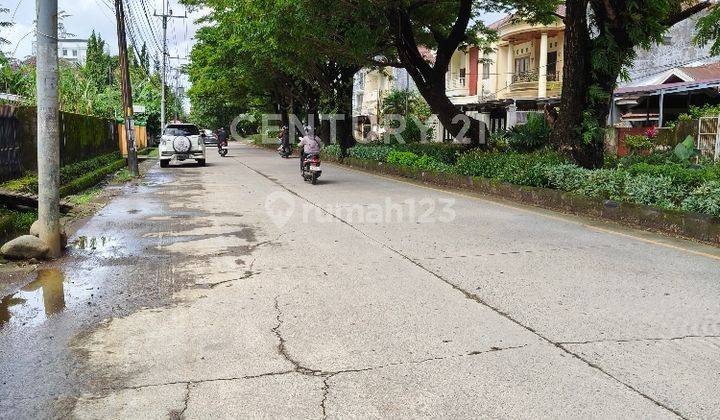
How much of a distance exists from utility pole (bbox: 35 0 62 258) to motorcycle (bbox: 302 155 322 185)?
9357 millimetres

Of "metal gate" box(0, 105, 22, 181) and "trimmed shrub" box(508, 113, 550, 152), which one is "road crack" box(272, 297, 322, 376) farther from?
"trimmed shrub" box(508, 113, 550, 152)

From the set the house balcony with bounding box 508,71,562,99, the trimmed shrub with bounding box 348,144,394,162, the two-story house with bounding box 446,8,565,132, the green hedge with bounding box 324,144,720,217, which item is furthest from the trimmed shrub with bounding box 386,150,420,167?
the house balcony with bounding box 508,71,562,99

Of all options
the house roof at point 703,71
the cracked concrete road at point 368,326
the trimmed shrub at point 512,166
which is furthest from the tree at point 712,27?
the house roof at point 703,71

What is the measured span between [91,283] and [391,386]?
394 cm

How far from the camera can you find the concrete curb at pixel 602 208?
856 cm

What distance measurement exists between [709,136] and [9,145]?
16.5 metres

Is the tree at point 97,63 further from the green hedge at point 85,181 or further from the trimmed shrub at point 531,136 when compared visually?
A: the trimmed shrub at point 531,136

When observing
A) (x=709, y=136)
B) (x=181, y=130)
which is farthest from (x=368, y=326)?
(x=181, y=130)

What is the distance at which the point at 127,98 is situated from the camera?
20844mm

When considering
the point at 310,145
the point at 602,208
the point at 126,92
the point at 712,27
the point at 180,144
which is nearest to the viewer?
the point at 602,208

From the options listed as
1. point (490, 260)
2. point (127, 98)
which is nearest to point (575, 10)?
point (490, 260)

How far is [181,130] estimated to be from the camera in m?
25.3

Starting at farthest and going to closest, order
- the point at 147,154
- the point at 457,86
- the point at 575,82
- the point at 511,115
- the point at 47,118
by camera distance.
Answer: the point at 457,86, the point at 147,154, the point at 511,115, the point at 575,82, the point at 47,118

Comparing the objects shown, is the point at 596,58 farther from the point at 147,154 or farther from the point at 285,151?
the point at 147,154
